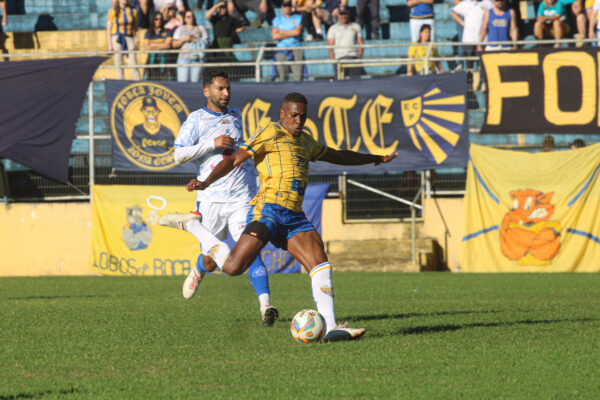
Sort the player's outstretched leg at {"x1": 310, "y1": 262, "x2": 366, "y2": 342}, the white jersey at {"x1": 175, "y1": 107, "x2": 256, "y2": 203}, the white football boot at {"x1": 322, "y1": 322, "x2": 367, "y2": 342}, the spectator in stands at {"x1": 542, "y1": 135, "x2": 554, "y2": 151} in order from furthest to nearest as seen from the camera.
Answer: the spectator in stands at {"x1": 542, "y1": 135, "x2": 554, "y2": 151} < the white jersey at {"x1": 175, "y1": 107, "x2": 256, "y2": 203} < the player's outstretched leg at {"x1": 310, "y1": 262, "x2": 366, "y2": 342} < the white football boot at {"x1": 322, "y1": 322, "x2": 367, "y2": 342}

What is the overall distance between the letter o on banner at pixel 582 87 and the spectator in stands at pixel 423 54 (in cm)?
239

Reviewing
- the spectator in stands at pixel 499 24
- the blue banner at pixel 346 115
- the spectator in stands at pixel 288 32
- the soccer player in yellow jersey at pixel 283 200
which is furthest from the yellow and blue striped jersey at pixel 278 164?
the spectator in stands at pixel 499 24

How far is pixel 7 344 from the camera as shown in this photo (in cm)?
764

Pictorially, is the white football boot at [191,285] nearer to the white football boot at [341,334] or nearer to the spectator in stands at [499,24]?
the white football boot at [341,334]

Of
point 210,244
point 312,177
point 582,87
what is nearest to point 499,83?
point 582,87

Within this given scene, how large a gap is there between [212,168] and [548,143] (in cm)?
1136

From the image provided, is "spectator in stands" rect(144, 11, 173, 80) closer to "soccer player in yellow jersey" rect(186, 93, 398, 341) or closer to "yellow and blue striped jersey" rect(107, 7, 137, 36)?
"yellow and blue striped jersey" rect(107, 7, 137, 36)

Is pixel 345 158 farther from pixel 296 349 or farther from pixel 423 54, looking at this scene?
pixel 423 54

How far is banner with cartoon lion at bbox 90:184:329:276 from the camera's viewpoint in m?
19.1

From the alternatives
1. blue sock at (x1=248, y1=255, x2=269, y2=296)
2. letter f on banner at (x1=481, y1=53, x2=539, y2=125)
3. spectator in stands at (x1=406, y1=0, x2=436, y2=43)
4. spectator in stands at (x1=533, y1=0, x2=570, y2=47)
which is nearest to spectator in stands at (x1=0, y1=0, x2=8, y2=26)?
spectator in stands at (x1=406, y1=0, x2=436, y2=43)

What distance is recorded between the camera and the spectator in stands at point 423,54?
19.9 metres

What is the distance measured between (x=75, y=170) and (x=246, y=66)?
4258 mm

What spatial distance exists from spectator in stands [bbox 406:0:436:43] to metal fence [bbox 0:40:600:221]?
110cm

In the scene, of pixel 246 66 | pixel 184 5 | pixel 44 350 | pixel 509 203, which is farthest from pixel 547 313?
pixel 184 5
